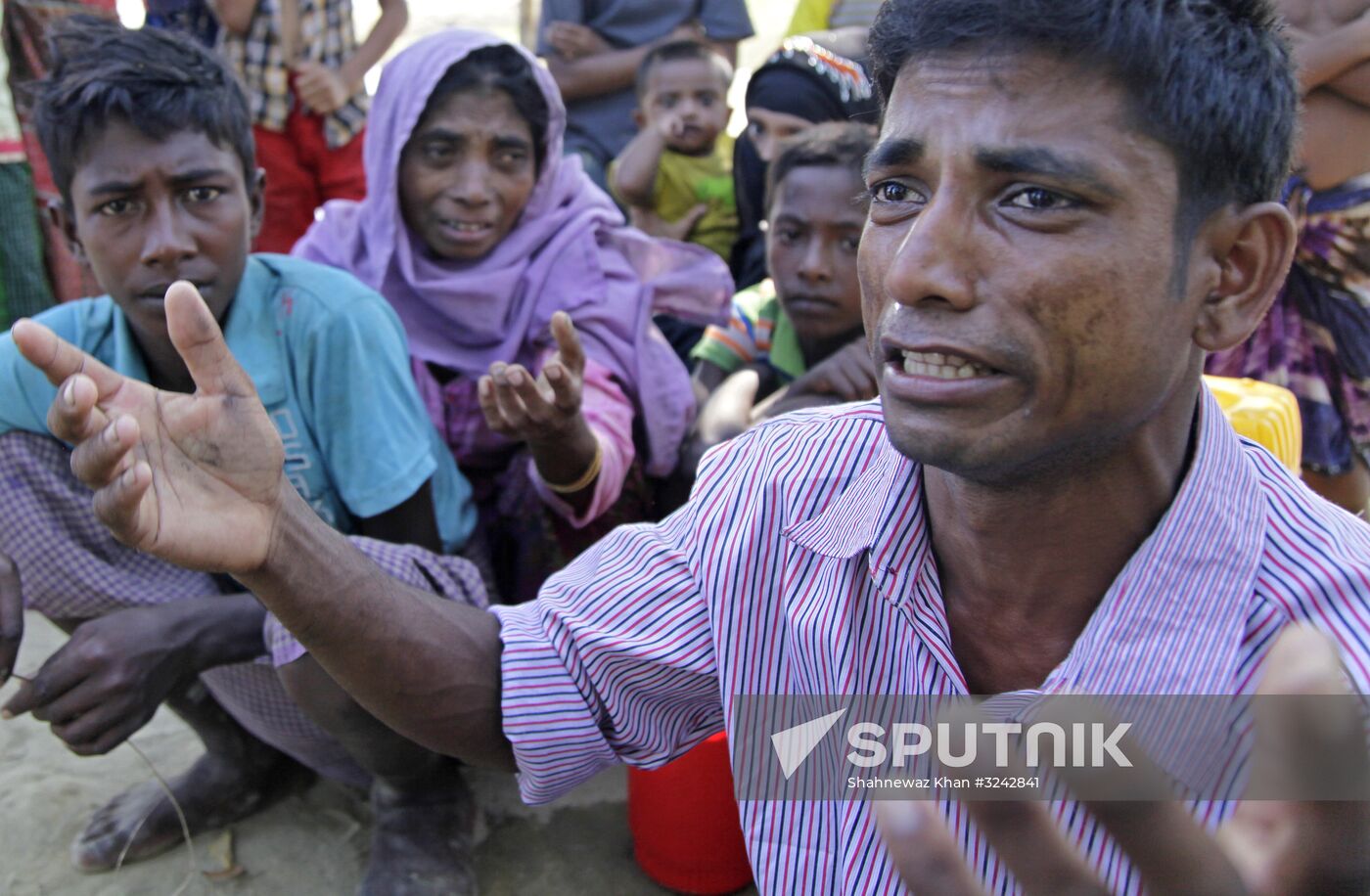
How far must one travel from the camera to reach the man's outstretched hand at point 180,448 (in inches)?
48.6

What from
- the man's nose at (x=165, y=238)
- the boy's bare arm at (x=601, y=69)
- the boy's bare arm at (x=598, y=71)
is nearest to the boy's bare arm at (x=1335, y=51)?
the man's nose at (x=165, y=238)

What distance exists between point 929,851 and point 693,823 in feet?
4.40

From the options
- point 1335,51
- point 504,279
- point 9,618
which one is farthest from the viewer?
point 504,279

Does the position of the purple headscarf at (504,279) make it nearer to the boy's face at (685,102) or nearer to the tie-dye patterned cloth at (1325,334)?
the boy's face at (685,102)

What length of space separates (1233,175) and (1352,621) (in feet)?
1.58

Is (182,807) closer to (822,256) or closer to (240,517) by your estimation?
(240,517)

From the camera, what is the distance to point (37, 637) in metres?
3.16

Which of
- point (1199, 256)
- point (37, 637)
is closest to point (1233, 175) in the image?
point (1199, 256)

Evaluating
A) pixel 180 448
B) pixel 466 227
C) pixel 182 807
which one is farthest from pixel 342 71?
pixel 180 448

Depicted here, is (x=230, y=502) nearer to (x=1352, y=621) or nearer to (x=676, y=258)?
(x=1352, y=621)

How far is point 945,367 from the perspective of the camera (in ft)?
4.10

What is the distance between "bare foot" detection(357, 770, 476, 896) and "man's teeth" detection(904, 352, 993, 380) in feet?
4.76

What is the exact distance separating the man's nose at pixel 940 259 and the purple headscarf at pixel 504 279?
181 centimetres

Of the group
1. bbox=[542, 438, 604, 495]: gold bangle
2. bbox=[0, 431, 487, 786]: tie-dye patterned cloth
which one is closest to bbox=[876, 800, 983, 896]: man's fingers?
bbox=[0, 431, 487, 786]: tie-dye patterned cloth
